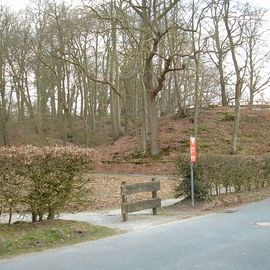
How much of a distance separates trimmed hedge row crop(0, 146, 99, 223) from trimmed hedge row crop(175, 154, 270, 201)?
5.08 meters

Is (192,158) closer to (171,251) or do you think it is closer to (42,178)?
(42,178)

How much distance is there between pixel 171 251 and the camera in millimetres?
8508

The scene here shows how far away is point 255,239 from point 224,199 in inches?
251

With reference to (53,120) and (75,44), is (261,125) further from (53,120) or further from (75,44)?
(53,120)

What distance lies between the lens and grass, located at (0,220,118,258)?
8.75 m

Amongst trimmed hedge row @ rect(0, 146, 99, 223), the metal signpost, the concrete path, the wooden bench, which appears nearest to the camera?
trimmed hedge row @ rect(0, 146, 99, 223)

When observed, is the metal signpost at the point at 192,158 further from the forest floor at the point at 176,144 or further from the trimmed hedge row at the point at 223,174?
the forest floor at the point at 176,144

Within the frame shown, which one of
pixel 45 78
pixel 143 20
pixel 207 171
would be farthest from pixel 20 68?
pixel 207 171

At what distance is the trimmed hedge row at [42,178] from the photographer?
9422mm

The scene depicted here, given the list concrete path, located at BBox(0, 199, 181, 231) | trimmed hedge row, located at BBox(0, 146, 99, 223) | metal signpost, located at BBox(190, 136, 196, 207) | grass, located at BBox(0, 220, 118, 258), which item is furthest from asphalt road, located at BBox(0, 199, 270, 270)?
metal signpost, located at BBox(190, 136, 196, 207)

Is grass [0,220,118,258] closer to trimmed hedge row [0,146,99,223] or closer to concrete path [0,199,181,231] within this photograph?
trimmed hedge row [0,146,99,223]

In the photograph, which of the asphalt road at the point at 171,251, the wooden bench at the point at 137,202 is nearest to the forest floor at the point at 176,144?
the wooden bench at the point at 137,202

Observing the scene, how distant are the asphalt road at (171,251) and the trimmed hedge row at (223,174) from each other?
3897mm

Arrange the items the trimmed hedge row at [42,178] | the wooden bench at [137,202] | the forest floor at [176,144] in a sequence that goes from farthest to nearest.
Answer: the forest floor at [176,144] < the wooden bench at [137,202] < the trimmed hedge row at [42,178]
